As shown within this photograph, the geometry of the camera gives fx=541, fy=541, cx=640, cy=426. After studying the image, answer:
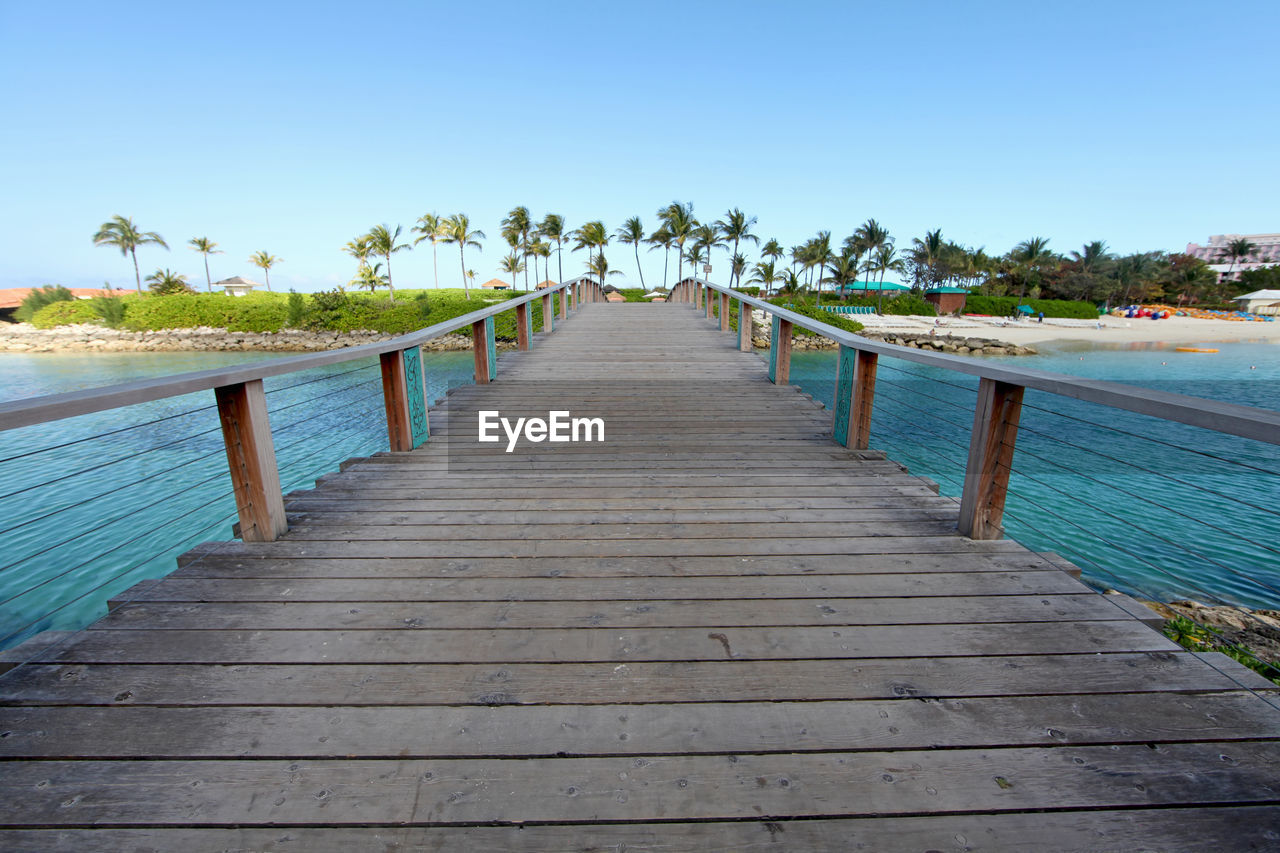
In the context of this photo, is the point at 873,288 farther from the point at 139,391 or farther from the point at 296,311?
the point at 139,391

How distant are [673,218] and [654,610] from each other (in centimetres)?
4358

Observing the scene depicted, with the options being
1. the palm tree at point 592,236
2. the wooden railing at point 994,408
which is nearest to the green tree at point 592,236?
the palm tree at point 592,236

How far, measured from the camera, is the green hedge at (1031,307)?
46.2 m

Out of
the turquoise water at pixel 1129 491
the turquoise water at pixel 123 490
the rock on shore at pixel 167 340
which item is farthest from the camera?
the rock on shore at pixel 167 340

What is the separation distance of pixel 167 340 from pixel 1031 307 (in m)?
63.7

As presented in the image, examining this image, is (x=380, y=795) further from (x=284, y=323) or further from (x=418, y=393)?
(x=284, y=323)

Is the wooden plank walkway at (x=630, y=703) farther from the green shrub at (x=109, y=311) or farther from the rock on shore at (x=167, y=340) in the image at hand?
the green shrub at (x=109, y=311)

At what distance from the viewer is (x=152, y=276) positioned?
4425cm

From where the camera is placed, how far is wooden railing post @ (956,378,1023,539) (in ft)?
8.11

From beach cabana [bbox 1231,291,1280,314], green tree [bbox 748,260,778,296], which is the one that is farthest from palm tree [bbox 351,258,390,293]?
beach cabana [bbox 1231,291,1280,314]

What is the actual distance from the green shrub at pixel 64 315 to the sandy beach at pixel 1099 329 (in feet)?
161

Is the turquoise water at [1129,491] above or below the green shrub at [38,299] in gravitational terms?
below

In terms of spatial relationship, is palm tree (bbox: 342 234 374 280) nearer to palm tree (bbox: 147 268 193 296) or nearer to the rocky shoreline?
palm tree (bbox: 147 268 193 296)

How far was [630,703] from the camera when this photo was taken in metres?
1.60
